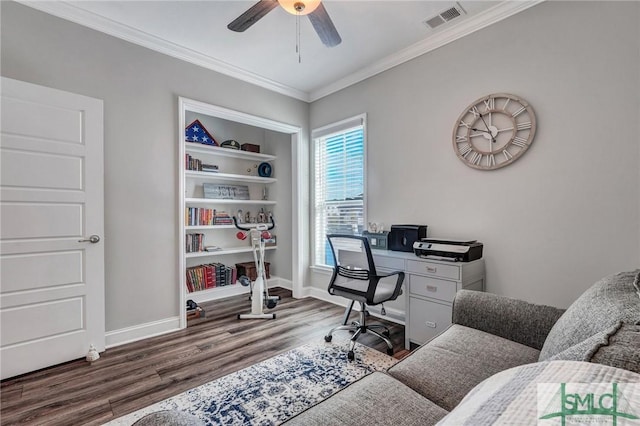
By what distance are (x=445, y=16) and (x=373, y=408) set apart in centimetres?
300

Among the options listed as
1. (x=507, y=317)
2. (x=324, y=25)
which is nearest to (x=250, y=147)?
(x=324, y=25)

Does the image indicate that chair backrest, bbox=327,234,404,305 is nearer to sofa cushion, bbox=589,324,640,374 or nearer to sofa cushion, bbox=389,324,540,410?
sofa cushion, bbox=389,324,540,410

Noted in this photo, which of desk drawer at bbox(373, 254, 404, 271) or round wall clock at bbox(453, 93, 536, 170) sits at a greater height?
round wall clock at bbox(453, 93, 536, 170)

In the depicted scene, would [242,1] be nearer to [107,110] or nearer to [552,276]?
[107,110]

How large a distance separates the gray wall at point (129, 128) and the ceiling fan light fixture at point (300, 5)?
1.70 m

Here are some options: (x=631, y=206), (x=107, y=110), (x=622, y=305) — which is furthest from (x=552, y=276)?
(x=107, y=110)

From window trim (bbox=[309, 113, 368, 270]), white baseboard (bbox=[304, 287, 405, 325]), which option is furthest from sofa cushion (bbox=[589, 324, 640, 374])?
window trim (bbox=[309, 113, 368, 270])

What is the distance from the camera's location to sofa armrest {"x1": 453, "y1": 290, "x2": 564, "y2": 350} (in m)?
1.54

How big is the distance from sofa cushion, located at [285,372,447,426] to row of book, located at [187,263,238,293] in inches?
128

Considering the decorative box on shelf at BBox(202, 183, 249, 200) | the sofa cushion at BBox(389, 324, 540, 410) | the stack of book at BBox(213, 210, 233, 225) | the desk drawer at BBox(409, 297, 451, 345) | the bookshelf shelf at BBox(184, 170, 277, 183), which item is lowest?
the desk drawer at BBox(409, 297, 451, 345)

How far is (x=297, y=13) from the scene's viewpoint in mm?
1989

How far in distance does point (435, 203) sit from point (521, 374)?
2.44 metres

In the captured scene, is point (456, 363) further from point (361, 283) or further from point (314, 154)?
point (314, 154)

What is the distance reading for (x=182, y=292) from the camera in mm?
3064
